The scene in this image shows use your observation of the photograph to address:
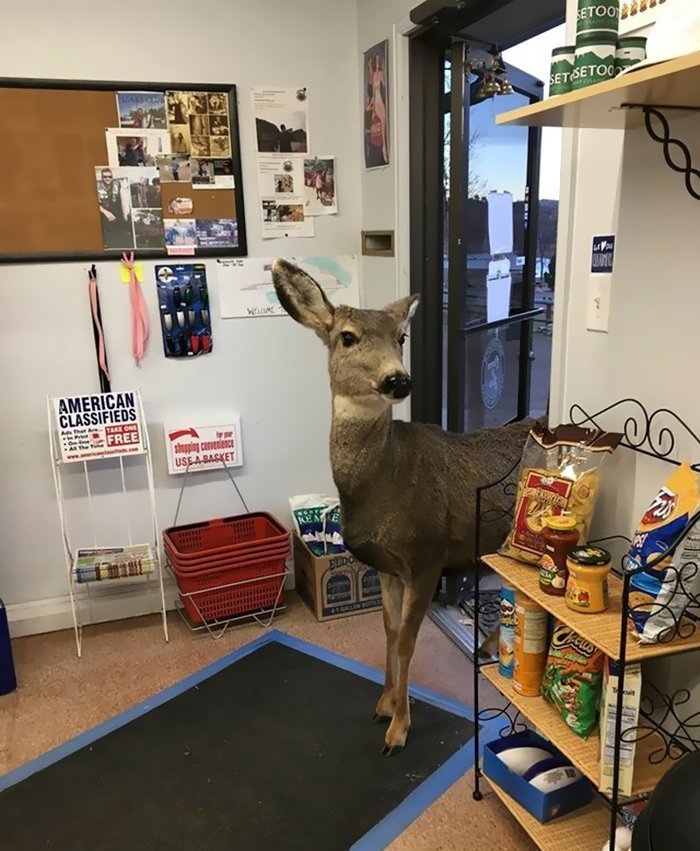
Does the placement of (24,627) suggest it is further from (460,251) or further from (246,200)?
(460,251)

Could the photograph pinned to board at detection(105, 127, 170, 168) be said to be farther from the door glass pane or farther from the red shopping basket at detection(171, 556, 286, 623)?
the red shopping basket at detection(171, 556, 286, 623)

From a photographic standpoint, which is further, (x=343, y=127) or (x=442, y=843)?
(x=343, y=127)

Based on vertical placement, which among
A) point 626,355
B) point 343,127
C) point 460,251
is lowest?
point 626,355

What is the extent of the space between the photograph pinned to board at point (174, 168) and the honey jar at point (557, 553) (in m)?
2.11

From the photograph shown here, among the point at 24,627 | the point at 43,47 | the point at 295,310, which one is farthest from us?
the point at 24,627

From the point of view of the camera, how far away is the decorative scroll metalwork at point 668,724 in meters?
1.49

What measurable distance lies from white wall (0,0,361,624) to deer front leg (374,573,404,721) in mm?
1091

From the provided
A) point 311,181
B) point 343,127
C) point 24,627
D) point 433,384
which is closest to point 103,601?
point 24,627

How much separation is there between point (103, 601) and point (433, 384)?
1732mm

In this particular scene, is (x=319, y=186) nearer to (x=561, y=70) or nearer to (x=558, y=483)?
(x=561, y=70)

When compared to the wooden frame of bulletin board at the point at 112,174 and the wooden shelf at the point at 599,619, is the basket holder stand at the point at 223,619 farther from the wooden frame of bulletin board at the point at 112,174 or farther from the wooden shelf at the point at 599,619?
the wooden shelf at the point at 599,619

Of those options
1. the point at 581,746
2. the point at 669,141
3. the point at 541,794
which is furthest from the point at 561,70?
the point at 541,794

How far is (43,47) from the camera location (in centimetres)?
260

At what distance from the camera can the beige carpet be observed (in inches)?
76.8
